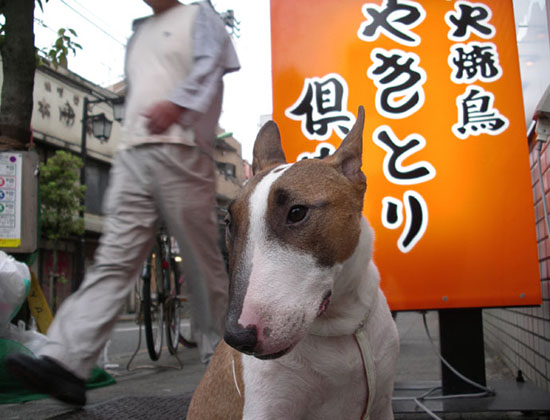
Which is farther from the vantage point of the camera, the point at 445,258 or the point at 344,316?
the point at 445,258

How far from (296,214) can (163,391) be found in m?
2.96

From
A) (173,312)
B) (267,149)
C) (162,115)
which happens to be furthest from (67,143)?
(267,149)

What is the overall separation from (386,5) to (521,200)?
4.63ft

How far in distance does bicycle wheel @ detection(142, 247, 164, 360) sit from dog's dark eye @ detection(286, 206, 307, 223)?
4.28 metres

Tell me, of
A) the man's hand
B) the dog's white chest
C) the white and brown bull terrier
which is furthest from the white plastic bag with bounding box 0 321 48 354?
the dog's white chest

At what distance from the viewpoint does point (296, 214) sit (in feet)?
4.89

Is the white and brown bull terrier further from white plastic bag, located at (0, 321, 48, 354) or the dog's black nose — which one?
white plastic bag, located at (0, 321, 48, 354)

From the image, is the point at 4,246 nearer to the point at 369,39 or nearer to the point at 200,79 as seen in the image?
the point at 200,79

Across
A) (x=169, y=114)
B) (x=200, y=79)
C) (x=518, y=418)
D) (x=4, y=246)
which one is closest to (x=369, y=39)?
(x=200, y=79)

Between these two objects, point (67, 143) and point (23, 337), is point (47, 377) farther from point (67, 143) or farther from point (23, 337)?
point (67, 143)

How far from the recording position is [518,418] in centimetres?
283

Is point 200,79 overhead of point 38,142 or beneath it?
beneath

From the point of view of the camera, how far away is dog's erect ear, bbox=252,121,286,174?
210cm

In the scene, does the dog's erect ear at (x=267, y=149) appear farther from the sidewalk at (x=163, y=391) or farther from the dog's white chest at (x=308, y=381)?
the sidewalk at (x=163, y=391)
